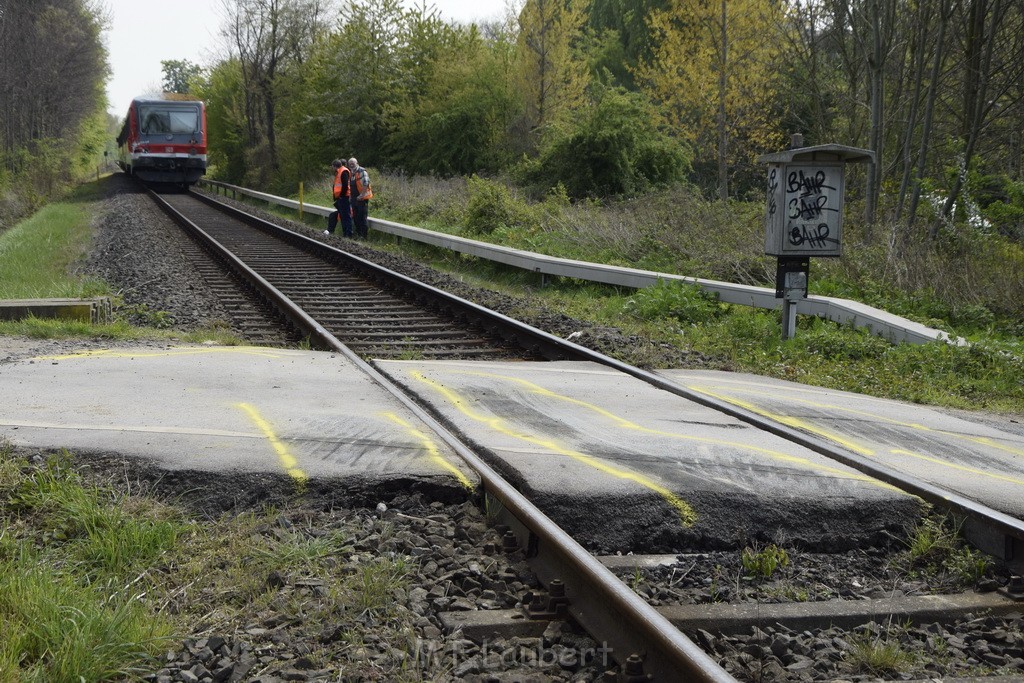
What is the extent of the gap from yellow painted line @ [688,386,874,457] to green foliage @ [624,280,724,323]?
414cm

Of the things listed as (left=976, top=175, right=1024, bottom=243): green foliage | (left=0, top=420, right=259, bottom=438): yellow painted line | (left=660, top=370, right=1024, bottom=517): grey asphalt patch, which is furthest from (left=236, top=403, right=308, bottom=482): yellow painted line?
(left=976, top=175, right=1024, bottom=243): green foliage

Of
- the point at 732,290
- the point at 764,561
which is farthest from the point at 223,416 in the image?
the point at 732,290

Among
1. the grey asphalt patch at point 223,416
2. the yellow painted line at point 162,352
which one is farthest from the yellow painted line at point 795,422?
the yellow painted line at point 162,352

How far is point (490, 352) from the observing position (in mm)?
9555

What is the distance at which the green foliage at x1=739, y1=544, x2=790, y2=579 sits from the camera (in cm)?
410

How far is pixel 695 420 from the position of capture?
20.9ft

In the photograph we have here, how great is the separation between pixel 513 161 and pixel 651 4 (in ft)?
67.4

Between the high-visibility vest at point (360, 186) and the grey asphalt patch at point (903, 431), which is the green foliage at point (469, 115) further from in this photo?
the grey asphalt patch at point (903, 431)

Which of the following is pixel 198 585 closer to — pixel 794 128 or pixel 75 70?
pixel 794 128

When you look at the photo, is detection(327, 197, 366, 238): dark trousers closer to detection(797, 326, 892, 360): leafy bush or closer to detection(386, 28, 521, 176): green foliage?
detection(386, 28, 521, 176): green foliage

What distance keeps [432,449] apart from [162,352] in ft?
13.2

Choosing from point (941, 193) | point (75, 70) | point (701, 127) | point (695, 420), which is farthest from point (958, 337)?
point (75, 70)

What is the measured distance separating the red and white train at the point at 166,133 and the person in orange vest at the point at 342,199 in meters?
18.6

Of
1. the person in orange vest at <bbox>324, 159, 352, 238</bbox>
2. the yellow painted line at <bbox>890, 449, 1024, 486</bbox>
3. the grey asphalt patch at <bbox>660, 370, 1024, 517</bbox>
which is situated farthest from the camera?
the person in orange vest at <bbox>324, 159, 352, 238</bbox>
